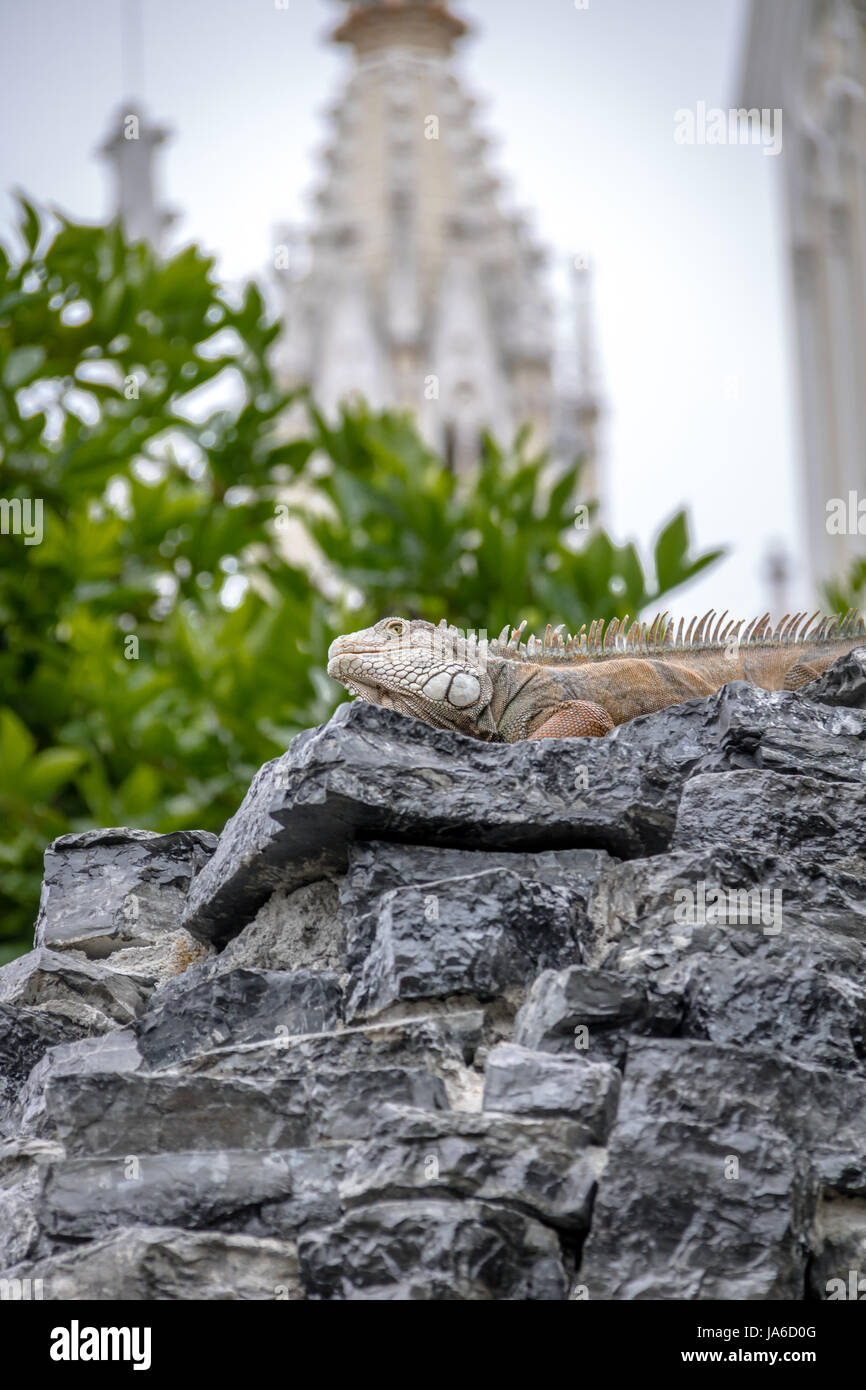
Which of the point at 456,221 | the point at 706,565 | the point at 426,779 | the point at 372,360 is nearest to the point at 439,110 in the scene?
the point at 456,221

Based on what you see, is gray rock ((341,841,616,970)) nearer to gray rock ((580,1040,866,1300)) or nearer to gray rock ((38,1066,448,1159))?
gray rock ((38,1066,448,1159))

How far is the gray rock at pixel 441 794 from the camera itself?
450 cm

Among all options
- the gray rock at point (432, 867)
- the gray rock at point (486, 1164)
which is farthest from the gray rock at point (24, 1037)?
the gray rock at point (486, 1164)

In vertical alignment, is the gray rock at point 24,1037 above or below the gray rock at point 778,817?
below

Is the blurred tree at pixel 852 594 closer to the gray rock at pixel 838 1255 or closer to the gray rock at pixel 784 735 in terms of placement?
the gray rock at pixel 784 735

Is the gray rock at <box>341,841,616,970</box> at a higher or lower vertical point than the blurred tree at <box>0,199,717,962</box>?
lower

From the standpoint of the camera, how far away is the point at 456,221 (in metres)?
57.6

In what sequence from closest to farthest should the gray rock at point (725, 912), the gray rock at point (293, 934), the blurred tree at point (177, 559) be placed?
the gray rock at point (725, 912)
the gray rock at point (293, 934)
the blurred tree at point (177, 559)

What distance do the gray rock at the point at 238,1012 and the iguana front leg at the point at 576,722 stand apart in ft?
3.79

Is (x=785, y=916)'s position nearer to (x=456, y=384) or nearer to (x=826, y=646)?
(x=826, y=646)

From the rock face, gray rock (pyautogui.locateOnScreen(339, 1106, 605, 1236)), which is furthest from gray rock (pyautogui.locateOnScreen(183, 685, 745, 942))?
gray rock (pyautogui.locateOnScreen(339, 1106, 605, 1236))

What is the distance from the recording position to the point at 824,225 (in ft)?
89.8

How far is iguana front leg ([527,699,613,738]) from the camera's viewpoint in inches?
201

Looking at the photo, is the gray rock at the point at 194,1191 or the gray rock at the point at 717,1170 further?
the gray rock at the point at 194,1191
